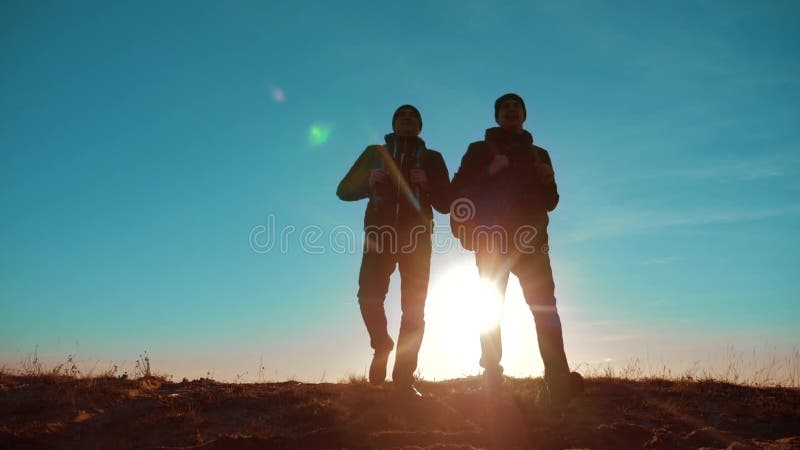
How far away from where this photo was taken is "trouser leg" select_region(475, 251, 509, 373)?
247 inches

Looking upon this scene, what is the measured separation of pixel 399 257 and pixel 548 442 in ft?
8.49

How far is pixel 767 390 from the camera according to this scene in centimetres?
770

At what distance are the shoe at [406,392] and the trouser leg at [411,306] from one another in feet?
0.14

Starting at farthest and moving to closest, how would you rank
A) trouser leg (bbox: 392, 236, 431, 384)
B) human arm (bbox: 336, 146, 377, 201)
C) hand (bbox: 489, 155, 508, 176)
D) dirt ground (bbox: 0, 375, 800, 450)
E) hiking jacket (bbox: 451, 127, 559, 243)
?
human arm (bbox: 336, 146, 377, 201) < trouser leg (bbox: 392, 236, 431, 384) < hiking jacket (bbox: 451, 127, 559, 243) < hand (bbox: 489, 155, 508, 176) < dirt ground (bbox: 0, 375, 800, 450)

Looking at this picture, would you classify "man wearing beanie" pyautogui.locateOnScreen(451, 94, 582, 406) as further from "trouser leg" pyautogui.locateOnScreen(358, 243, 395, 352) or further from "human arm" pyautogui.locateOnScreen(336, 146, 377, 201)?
"human arm" pyautogui.locateOnScreen(336, 146, 377, 201)

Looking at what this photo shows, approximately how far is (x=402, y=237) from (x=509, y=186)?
127 cm

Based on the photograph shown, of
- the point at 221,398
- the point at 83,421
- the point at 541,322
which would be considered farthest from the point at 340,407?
the point at 83,421

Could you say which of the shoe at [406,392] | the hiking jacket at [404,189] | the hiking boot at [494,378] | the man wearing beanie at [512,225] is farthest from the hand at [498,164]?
the shoe at [406,392]

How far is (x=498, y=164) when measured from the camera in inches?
253

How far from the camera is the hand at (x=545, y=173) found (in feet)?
21.4

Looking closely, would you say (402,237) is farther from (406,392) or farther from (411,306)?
(406,392)

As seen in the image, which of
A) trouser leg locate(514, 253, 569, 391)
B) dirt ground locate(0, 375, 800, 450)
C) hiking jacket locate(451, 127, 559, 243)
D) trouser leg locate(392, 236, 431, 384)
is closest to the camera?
dirt ground locate(0, 375, 800, 450)

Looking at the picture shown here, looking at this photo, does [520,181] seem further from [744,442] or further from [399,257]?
[744,442]

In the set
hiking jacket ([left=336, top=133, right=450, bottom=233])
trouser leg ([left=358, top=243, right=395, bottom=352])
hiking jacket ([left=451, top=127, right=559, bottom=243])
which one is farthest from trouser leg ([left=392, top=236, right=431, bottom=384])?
hiking jacket ([left=451, top=127, right=559, bottom=243])
